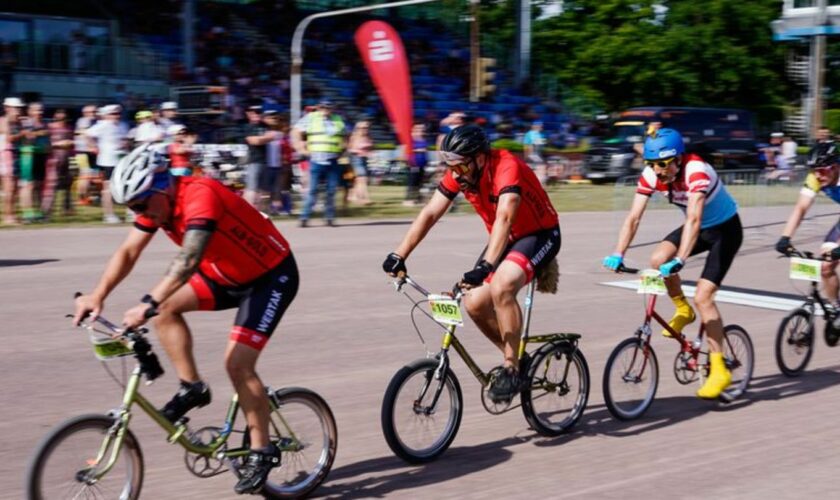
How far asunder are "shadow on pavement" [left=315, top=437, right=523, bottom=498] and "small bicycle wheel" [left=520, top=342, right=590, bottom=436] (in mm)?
296

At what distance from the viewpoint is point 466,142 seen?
638cm

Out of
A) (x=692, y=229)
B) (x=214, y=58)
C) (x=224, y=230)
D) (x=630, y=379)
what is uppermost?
(x=214, y=58)

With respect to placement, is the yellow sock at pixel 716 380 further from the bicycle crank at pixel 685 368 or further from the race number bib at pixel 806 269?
the race number bib at pixel 806 269

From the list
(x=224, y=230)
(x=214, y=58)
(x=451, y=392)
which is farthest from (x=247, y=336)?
(x=214, y=58)

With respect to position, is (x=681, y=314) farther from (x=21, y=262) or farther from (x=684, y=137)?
(x=684, y=137)

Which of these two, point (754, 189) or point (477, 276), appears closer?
point (477, 276)

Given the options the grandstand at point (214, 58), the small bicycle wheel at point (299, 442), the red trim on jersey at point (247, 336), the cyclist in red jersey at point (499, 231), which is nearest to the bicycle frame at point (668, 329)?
the cyclist in red jersey at point (499, 231)

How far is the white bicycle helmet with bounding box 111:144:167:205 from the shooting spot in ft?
16.1

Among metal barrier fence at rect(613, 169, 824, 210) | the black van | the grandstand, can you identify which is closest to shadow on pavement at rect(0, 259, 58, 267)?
the grandstand

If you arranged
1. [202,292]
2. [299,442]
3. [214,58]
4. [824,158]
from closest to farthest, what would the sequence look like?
[202,292] → [299,442] → [824,158] → [214,58]

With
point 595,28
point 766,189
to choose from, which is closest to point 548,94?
point 595,28

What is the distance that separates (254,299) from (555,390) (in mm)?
2270

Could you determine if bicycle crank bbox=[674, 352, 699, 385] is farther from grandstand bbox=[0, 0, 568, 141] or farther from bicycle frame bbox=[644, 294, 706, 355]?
grandstand bbox=[0, 0, 568, 141]

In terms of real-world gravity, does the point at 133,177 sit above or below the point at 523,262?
above
